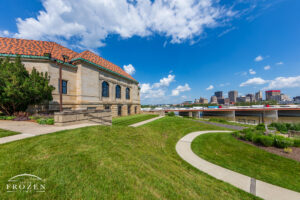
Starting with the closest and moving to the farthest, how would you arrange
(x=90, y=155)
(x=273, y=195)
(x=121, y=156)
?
(x=273, y=195)
(x=90, y=155)
(x=121, y=156)

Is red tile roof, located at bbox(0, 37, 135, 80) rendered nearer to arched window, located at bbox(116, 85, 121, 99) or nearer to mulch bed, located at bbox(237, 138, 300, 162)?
arched window, located at bbox(116, 85, 121, 99)

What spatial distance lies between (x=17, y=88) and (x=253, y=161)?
1898 centimetres

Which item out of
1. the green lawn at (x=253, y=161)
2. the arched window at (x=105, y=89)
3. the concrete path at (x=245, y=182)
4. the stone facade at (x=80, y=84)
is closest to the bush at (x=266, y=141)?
the green lawn at (x=253, y=161)

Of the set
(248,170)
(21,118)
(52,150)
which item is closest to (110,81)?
(21,118)

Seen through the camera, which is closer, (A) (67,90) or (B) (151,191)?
(B) (151,191)

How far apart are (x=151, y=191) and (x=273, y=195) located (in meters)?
4.64

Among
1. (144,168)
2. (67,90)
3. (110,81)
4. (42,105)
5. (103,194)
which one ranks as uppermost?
(110,81)

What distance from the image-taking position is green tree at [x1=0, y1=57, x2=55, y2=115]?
9.67m

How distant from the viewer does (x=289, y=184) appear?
445cm

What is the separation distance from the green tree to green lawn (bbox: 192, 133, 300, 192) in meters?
15.6

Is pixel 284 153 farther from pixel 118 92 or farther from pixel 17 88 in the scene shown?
pixel 118 92

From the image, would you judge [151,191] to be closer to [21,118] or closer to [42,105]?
[21,118]

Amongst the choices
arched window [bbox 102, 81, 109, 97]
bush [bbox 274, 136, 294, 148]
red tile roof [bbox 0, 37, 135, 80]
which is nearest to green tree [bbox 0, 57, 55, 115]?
red tile roof [bbox 0, 37, 135, 80]

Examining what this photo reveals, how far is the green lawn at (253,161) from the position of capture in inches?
190
